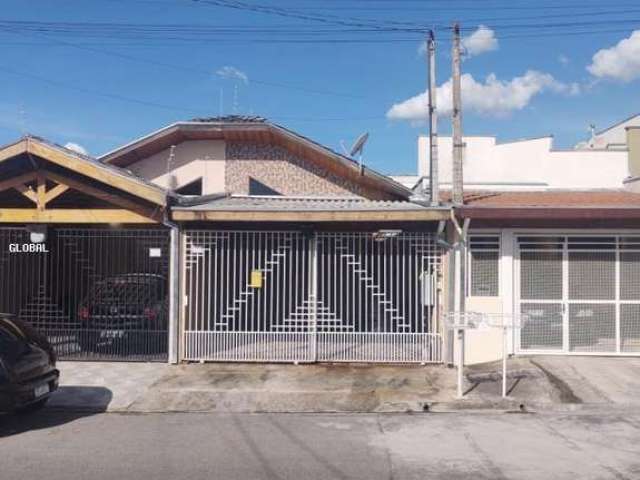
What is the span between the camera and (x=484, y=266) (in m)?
12.0

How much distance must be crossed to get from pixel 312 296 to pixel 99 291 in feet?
13.4

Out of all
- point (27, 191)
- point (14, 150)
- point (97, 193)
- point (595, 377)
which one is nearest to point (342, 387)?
point (595, 377)

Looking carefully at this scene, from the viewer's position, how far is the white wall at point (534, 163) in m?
34.5

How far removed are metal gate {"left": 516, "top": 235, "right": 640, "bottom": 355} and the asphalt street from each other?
3221 mm

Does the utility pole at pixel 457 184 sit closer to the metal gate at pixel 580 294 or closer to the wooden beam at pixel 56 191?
the metal gate at pixel 580 294

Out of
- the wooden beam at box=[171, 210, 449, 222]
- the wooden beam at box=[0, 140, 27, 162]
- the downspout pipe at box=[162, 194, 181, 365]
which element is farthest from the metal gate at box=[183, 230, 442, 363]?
the wooden beam at box=[0, 140, 27, 162]

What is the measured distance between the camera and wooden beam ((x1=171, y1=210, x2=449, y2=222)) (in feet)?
37.5

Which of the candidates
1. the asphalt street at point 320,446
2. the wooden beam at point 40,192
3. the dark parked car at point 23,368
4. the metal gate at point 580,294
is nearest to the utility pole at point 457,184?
the metal gate at point 580,294

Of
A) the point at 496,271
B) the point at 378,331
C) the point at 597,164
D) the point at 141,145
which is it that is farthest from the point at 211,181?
the point at 597,164

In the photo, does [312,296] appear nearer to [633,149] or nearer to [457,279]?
[457,279]

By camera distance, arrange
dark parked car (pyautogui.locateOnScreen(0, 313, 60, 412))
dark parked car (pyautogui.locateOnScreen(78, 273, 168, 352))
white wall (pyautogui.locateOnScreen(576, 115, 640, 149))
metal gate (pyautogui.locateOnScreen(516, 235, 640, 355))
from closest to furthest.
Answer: dark parked car (pyautogui.locateOnScreen(0, 313, 60, 412))
metal gate (pyautogui.locateOnScreen(516, 235, 640, 355))
dark parked car (pyautogui.locateOnScreen(78, 273, 168, 352))
white wall (pyautogui.locateOnScreen(576, 115, 640, 149))

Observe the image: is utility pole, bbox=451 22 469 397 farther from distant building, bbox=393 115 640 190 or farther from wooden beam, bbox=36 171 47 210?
distant building, bbox=393 115 640 190

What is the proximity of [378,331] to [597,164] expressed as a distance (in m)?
27.3

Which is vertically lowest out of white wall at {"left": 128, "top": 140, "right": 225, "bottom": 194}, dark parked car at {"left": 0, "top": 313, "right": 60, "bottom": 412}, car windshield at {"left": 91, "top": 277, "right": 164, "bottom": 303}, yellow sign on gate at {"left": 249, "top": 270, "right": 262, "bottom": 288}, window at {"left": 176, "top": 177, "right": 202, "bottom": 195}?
dark parked car at {"left": 0, "top": 313, "right": 60, "bottom": 412}
